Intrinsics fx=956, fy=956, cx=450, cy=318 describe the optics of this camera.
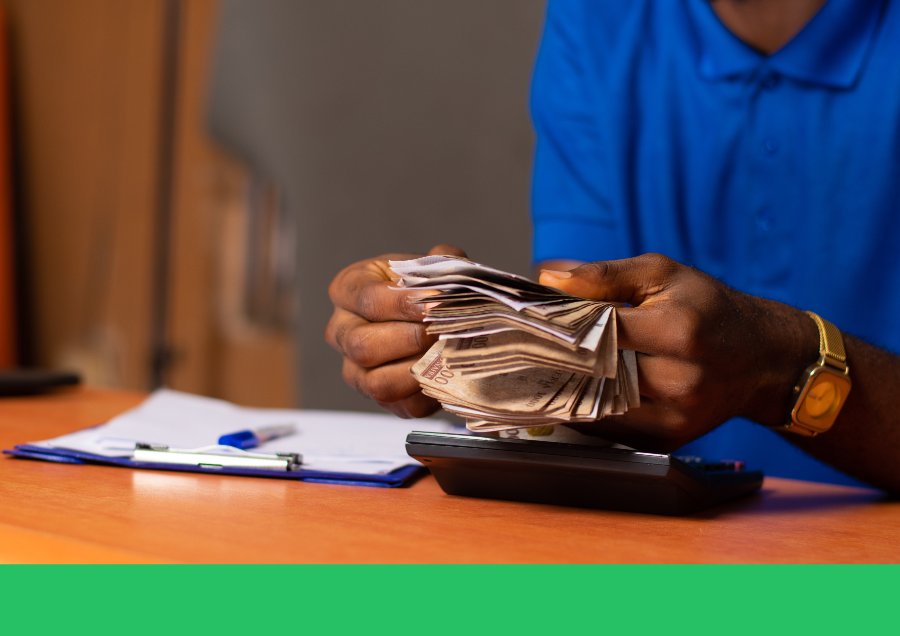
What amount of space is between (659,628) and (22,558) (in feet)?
1.27

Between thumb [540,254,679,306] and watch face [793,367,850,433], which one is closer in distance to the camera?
thumb [540,254,679,306]

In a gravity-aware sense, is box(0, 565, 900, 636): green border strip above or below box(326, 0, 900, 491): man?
below

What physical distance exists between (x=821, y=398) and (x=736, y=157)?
724 mm

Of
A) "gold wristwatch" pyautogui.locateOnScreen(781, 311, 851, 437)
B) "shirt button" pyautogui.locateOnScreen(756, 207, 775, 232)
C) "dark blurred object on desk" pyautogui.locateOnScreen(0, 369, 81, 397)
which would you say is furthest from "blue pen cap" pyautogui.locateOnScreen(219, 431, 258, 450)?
"shirt button" pyautogui.locateOnScreen(756, 207, 775, 232)

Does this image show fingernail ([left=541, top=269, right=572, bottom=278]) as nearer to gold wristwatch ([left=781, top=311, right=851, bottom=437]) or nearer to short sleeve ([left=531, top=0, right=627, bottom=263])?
gold wristwatch ([left=781, top=311, right=851, bottom=437])

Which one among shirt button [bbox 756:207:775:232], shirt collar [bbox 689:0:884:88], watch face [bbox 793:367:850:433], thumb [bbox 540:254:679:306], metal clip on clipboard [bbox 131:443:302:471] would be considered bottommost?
metal clip on clipboard [bbox 131:443:302:471]

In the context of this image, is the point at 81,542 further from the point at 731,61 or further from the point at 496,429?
the point at 731,61

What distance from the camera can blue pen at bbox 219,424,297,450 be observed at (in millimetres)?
933

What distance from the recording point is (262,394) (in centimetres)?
417

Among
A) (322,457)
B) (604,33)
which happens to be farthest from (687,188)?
(322,457)

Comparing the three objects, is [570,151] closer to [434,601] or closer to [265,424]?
[265,424]

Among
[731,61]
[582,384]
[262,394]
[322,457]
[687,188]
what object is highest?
[731,61]

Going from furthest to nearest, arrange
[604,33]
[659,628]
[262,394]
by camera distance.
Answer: [262,394] → [604,33] → [659,628]

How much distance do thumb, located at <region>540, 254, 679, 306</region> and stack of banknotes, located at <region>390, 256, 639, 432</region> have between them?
0.04 meters
